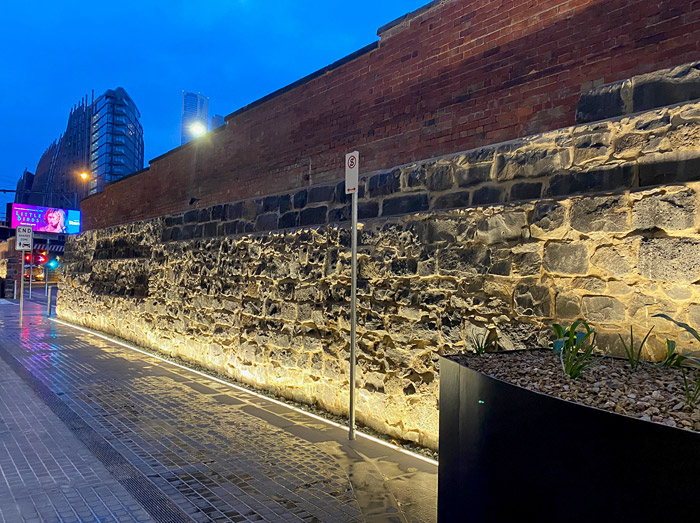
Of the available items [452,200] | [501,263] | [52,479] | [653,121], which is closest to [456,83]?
[452,200]

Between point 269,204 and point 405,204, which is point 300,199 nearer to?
point 269,204

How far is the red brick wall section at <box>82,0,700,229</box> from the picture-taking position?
376 centimetres

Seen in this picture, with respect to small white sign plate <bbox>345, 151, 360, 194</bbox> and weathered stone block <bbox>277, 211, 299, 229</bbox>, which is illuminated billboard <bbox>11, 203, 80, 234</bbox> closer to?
weathered stone block <bbox>277, 211, 299, 229</bbox>

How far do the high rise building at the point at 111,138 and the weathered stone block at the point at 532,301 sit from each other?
2213 inches

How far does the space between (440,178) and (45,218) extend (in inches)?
1656

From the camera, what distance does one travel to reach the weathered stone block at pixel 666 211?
3250mm

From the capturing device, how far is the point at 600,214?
3.69m

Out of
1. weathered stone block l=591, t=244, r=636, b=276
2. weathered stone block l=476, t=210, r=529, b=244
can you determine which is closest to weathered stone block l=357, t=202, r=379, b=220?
weathered stone block l=476, t=210, r=529, b=244

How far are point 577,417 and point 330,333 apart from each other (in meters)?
4.04

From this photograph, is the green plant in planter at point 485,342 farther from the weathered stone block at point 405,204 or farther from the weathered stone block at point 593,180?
the weathered stone block at point 405,204

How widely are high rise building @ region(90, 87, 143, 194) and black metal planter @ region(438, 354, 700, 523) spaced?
5724cm

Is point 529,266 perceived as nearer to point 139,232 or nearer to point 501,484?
point 501,484

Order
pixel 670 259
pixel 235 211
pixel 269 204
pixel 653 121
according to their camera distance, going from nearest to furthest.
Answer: pixel 670 259, pixel 653 121, pixel 269 204, pixel 235 211

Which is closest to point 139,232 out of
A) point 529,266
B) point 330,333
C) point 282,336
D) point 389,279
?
point 282,336
